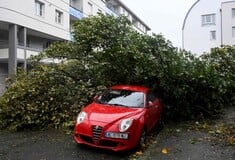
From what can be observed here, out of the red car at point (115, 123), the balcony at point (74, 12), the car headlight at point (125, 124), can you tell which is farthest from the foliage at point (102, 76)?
the balcony at point (74, 12)

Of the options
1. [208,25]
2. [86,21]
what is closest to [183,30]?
[208,25]

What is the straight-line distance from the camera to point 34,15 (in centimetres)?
2795

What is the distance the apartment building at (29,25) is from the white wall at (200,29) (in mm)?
17334

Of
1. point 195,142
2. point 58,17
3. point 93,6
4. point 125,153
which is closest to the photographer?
point 125,153

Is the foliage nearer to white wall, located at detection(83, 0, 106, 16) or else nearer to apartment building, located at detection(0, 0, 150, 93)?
apartment building, located at detection(0, 0, 150, 93)

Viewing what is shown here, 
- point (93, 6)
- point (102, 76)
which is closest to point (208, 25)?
point (93, 6)

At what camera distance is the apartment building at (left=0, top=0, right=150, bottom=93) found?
24.9 metres

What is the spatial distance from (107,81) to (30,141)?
3.77m

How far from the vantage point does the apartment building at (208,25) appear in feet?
147

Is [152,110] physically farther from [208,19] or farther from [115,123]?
[208,19]

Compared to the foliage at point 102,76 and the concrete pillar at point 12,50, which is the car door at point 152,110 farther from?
the concrete pillar at point 12,50

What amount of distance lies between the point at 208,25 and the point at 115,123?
42733mm

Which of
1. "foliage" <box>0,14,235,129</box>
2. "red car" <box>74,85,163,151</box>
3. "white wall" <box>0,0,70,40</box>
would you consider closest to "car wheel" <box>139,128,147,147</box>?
"red car" <box>74,85,163,151</box>

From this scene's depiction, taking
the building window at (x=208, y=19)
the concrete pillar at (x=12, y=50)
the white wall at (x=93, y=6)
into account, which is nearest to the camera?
the concrete pillar at (x=12, y=50)
